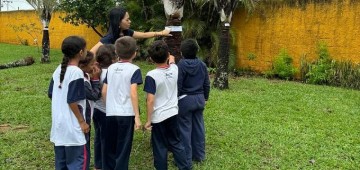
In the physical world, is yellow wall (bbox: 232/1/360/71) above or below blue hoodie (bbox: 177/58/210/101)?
above

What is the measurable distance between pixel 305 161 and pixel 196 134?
1.23m

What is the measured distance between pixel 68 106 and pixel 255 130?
3.04 m

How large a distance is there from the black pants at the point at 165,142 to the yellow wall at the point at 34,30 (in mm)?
14296

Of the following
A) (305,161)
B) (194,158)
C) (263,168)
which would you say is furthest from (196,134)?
(305,161)

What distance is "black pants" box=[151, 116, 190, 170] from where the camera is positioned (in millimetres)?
3809

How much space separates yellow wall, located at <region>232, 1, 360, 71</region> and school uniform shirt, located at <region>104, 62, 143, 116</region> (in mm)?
7413

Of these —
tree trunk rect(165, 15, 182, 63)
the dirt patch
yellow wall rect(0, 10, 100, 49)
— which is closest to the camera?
tree trunk rect(165, 15, 182, 63)

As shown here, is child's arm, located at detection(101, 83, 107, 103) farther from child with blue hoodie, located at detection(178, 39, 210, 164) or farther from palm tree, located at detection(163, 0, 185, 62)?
palm tree, located at detection(163, 0, 185, 62)

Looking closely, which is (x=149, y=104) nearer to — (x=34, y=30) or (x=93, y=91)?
(x=93, y=91)

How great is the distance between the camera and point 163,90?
375 cm

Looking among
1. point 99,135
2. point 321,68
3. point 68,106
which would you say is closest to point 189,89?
point 99,135

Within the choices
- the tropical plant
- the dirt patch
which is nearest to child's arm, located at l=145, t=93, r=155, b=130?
the dirt patch

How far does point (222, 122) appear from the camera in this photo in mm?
6020

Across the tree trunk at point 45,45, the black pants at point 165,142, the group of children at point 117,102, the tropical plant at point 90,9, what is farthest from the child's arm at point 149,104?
the tree trunk at point 45,45
